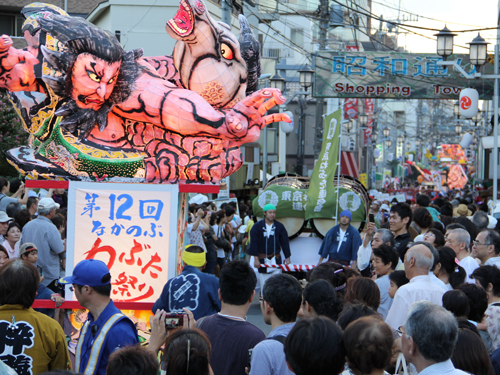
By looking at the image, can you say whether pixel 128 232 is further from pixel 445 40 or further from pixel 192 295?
pixel 445 40

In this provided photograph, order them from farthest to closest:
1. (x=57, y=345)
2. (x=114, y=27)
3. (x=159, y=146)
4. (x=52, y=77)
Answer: (x=114, y=27), (x=159, y=146), (x=52, y=77), (x=57, y=345)

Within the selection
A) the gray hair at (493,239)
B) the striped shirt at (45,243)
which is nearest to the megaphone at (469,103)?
the gray hair at (493,239)

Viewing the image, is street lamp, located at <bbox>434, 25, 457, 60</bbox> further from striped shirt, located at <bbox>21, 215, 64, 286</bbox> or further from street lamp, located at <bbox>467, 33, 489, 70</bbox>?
striped shirt, located at <bbox>21, 215, 64, 286</bbox>

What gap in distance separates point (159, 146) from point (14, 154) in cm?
165

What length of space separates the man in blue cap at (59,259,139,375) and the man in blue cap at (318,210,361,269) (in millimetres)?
6732

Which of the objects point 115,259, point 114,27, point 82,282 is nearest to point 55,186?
point 115,259

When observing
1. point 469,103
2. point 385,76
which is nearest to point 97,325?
point 469,103

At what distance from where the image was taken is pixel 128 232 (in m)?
7.29

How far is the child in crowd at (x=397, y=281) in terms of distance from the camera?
6125 mm

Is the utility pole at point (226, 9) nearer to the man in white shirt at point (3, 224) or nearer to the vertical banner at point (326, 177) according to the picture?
the vertical banner at point (326, 177)

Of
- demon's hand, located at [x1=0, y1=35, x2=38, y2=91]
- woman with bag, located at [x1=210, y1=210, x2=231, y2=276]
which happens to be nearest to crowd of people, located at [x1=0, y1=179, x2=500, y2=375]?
demon's hand, located at [x1=0, y1=35, x2=38, y2=91]

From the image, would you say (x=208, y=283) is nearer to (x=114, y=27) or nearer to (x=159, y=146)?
(x=159, y=146)

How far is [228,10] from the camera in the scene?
42.3ft

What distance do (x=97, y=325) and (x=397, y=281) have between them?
3054 mm
